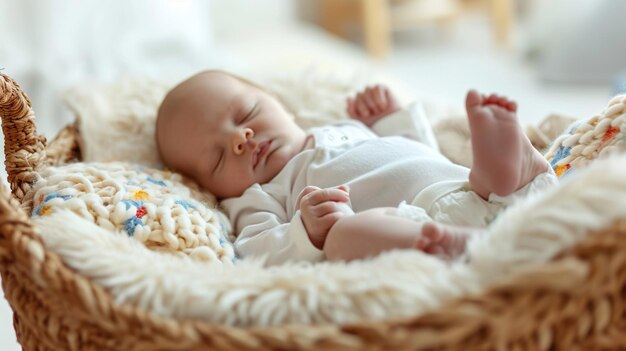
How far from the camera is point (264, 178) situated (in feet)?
3.79

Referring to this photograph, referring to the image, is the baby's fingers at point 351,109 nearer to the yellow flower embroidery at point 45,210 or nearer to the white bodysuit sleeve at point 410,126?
the white bodysuit sleeve at point 410,126

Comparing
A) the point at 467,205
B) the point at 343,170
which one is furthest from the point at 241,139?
the point at 467,205

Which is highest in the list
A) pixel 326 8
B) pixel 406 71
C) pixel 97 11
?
pixel 97 11

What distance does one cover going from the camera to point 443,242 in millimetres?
768

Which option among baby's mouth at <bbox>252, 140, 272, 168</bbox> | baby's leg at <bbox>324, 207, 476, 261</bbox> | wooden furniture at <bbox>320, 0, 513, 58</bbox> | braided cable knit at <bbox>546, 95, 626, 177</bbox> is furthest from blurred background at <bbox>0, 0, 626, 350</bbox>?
baby's leg at <bbox>324, 207, 476, 261</bbox>

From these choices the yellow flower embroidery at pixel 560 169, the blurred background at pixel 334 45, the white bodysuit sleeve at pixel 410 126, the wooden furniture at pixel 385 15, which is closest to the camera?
the yellow flower embroidery at pixel 560 169

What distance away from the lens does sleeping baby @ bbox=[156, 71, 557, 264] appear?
844 millimetres

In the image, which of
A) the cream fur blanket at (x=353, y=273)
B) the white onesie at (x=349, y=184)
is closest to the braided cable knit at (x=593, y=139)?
the white onesie at (x=349, y=184)

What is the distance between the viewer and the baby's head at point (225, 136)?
1.15 m

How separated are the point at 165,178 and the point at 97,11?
115cm

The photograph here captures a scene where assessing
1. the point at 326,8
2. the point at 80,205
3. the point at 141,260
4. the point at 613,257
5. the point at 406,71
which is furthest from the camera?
the point at 326,8

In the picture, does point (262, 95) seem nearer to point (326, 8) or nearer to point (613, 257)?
point (613, 257)

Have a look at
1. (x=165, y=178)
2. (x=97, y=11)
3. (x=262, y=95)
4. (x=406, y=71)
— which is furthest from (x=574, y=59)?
(x=165, y=178)

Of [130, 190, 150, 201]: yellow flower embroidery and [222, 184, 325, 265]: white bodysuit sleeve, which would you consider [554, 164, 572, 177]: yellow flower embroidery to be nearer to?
[222, 184, 325, 265]: white bodysuit sleeve
